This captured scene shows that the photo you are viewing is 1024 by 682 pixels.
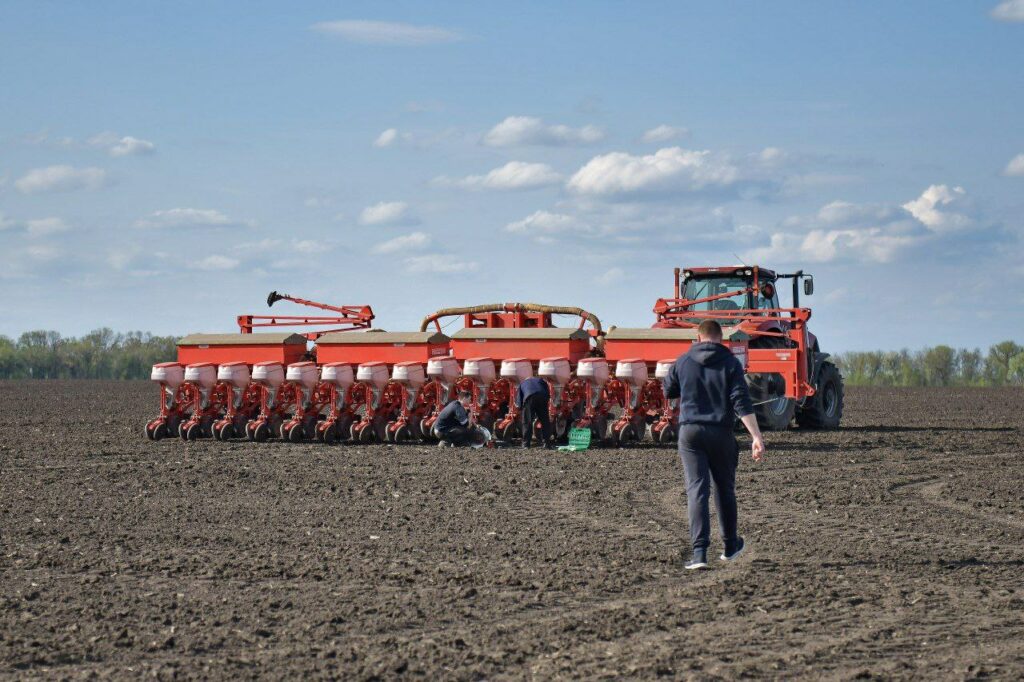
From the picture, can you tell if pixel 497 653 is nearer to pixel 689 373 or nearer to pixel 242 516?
pixel 689 373

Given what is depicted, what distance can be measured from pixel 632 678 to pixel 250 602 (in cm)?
281

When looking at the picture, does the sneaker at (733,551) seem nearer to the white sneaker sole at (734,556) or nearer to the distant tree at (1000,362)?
the white sneaker sole at (734,556)

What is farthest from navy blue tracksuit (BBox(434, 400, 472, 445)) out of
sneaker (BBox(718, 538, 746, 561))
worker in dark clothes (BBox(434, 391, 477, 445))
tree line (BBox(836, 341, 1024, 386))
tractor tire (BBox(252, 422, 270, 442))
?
tree line (BBox(836, 341, 1024, 386))

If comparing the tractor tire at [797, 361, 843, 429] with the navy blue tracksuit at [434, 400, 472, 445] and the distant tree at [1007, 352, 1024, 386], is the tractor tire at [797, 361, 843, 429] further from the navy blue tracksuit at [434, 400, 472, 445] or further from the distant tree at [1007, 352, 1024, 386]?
the distant tree at [1007, 352, 1024, 386]

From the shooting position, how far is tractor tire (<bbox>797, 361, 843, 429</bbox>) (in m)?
22.8

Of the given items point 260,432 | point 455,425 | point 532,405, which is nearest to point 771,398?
point 532,405

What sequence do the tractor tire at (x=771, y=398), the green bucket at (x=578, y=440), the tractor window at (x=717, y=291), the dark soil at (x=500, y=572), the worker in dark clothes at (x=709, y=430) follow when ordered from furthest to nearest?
the tractor window at (x=717, y=291) < the tractor tire at (x=771, y=398) < the green bucket at (x=578, y=440) < the worker in dark clothes at (x=709, y=430) < the dark soil at (x=500, y=572)

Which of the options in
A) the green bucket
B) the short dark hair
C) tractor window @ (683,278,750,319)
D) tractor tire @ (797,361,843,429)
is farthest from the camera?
tractor tire @ (797,361,843,429)

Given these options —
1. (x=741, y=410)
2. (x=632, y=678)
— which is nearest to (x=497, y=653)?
(x=632, y=678)

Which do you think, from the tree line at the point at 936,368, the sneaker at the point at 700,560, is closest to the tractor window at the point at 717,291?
the sneaker at the point at 700,560

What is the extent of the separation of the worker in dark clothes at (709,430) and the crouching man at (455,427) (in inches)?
416

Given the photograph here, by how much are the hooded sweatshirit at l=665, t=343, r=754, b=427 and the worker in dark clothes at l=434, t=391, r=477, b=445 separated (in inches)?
417

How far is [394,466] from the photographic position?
16.5m

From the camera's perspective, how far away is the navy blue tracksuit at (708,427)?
888 centimetres
